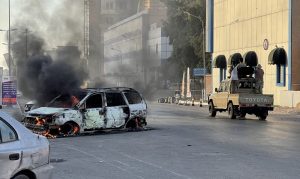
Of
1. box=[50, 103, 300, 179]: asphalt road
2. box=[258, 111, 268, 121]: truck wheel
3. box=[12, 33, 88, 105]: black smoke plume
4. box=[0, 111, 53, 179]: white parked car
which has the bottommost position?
box=[50, 103, 300, 179]: asphalt road

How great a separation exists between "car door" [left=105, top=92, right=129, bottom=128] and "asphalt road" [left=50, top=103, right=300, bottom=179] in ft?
1.30

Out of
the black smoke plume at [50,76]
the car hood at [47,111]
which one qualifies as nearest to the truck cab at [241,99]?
the black smoke plume at [50,76]

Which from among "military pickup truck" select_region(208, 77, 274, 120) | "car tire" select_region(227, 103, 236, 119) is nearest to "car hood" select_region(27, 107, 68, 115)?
"military pickup truck" select_region(208, 77, 274, 120)

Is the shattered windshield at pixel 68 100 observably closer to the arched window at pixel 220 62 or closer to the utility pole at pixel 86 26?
the utility pole at pixel 86 26

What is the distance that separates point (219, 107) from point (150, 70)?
21.8 m

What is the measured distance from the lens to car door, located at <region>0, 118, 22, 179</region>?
23.3 ft

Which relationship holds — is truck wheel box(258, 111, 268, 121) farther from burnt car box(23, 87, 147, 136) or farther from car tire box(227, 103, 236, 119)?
burnt car box(23, 87, 147, 136)

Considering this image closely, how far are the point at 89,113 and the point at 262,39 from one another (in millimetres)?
34813

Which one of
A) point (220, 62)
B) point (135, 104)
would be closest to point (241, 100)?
point (135, 104)

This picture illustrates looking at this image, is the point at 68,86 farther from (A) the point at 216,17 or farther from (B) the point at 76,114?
(A) the point at 216,17

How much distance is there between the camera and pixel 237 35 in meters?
58.2

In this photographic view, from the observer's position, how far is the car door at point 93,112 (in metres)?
19.6

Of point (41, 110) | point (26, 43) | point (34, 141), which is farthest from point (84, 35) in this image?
point (34, 141)

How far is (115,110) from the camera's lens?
20.3m
